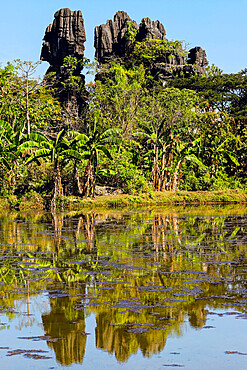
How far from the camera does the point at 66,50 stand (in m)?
50.2

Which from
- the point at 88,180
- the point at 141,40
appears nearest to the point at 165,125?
the point at 88,180

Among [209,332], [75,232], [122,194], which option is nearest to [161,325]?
[209,332]

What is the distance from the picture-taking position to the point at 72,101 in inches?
1868

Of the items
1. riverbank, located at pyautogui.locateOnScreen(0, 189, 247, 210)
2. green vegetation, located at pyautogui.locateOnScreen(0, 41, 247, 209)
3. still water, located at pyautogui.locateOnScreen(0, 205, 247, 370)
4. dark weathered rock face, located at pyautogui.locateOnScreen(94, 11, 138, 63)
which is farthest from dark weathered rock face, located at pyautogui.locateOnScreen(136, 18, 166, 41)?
still water, located at pyautogui.locateOnScreen(0, 205, 247, 370)

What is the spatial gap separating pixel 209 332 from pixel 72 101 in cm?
4214

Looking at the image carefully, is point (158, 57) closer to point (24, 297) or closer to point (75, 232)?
point (75, 232)

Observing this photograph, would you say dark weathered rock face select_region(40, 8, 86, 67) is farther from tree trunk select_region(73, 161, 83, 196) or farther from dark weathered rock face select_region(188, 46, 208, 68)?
tree trunk select_region(73, 161, 83, 196)

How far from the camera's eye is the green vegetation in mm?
27219

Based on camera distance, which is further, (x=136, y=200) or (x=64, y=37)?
(x=64, y=37)

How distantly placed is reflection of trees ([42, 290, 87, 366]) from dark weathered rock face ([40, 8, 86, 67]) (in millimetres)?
44632

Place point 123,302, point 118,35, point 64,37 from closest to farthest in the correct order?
point 123,302
point 64,37
point 118,35

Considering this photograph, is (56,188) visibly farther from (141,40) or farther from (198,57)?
(198,57)

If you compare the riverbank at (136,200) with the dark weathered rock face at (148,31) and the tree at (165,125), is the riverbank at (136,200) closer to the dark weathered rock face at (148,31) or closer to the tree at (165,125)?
the tree at (165,125)

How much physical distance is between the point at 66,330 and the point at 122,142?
86.9 feet
